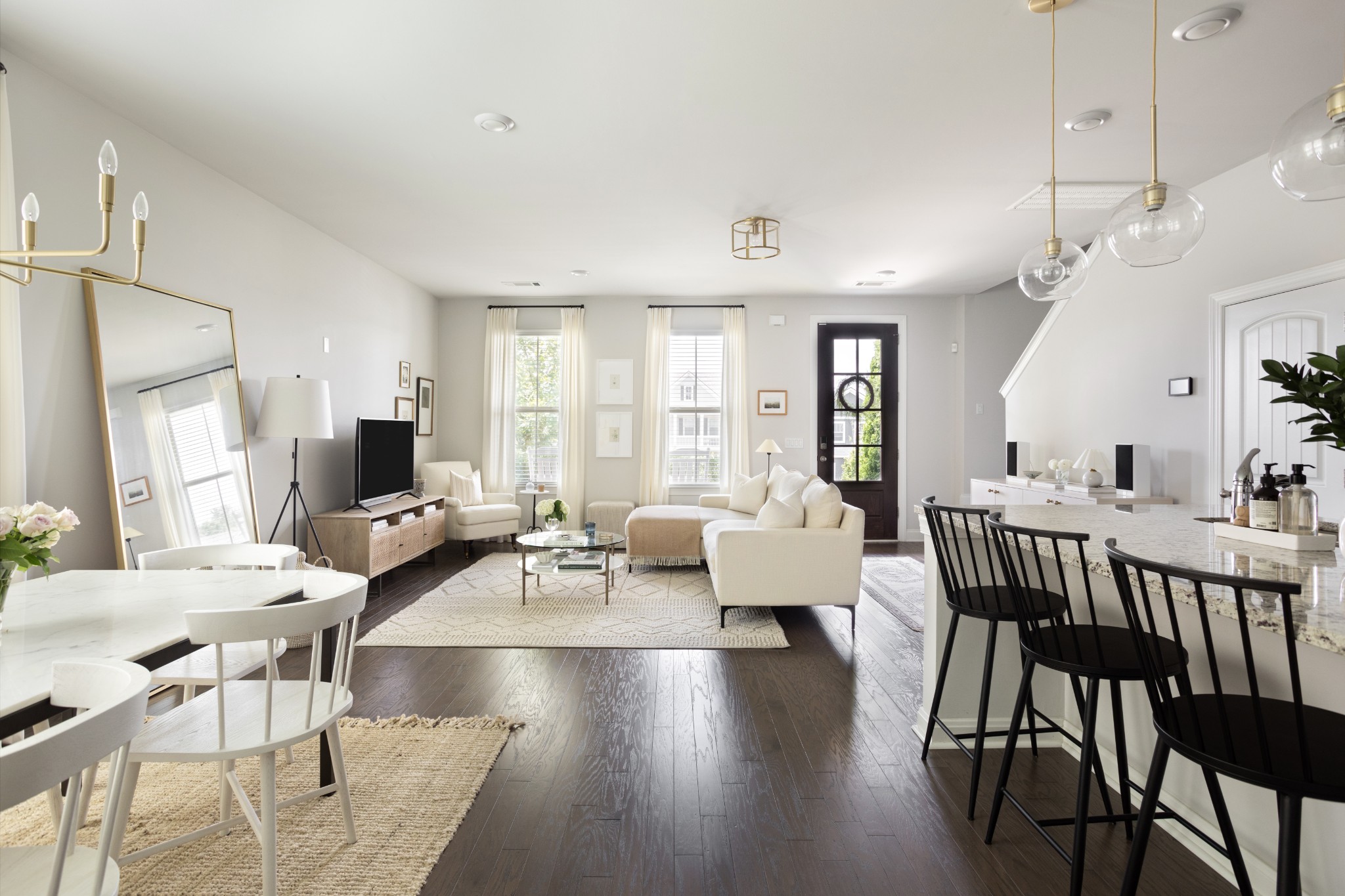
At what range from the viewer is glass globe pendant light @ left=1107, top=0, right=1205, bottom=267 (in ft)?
5.92

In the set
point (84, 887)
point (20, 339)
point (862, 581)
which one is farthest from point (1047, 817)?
point (20, 339)

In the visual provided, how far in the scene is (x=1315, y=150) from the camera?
4.40 feet

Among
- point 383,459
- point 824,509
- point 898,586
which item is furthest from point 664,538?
point 383,459

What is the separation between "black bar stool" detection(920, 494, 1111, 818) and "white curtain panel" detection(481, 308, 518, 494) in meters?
5.60

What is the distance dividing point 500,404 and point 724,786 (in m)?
5.82

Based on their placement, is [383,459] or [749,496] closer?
[383,459]

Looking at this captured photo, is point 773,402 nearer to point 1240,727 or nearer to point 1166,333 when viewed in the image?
point 1166,333

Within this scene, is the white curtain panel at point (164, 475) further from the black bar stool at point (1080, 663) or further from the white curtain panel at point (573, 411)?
the white curtain panel at point (573, 411)

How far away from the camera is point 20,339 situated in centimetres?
262

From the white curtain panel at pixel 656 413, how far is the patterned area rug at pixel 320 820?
4.73m

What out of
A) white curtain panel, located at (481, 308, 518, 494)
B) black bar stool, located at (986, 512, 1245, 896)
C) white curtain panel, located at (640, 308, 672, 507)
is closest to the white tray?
black bar stool, located at (986, 512, 1245, 896)

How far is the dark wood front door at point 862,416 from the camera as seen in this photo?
7469mm

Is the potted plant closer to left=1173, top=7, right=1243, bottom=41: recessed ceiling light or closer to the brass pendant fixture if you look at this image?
left=1173, top=7, right=1243, bottom=41: recessed ceiling light

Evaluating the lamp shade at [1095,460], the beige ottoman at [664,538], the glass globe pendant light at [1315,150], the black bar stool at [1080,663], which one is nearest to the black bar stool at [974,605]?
the black bar stool at [1080,663]
